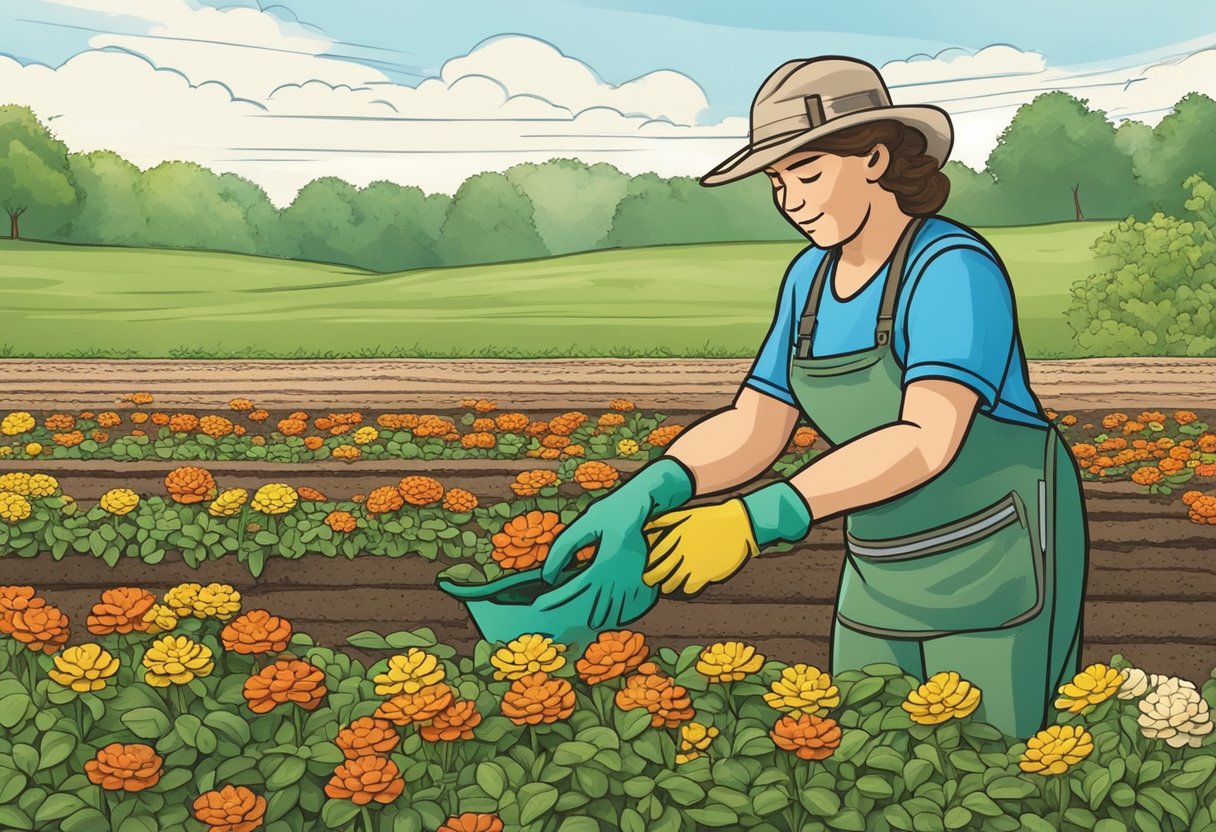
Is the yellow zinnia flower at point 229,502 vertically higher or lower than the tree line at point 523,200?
lower

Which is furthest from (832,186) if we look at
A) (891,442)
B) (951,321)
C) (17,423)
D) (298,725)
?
(17,423)

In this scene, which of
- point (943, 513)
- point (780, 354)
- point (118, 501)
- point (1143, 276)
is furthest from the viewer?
point (1143, 276)

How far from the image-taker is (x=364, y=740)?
107 centimetres

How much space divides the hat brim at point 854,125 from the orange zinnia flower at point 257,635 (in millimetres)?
780

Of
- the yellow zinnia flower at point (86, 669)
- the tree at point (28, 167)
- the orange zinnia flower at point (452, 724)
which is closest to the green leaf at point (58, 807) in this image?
the yellow zinnia flower at point (86, 669)

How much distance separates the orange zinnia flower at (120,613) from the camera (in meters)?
Result: 1.25

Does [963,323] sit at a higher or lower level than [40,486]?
higher

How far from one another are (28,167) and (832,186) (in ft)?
6.13

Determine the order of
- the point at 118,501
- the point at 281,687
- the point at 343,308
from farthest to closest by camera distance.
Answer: the point at 343,308
the point at 118,501
the point at 281,687

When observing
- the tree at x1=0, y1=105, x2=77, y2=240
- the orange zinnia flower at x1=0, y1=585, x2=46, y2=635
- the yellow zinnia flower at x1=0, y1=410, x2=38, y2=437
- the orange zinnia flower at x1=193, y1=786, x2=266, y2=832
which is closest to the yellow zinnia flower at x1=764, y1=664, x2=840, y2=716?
the orange zinnia flower at x1=193, y1=786, x2=266, y2=832

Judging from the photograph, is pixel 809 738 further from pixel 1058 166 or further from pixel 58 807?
pixel 1058 166

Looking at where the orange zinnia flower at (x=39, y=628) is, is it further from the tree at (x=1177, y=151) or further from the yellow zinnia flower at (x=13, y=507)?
the tree at (x=1177, y=151)

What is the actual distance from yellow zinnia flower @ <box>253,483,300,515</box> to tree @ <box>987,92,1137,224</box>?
1550mm

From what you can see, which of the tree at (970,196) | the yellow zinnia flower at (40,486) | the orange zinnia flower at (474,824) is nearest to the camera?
the orange zinnia flower at (474,824)
